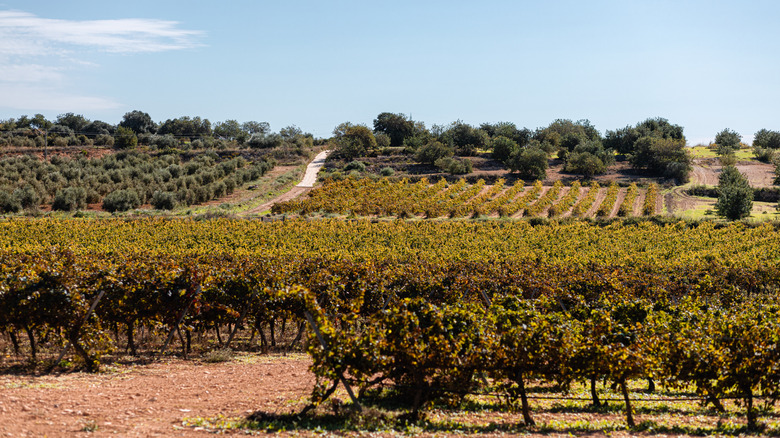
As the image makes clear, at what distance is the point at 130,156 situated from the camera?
88312 mm

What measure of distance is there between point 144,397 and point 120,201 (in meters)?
56.6

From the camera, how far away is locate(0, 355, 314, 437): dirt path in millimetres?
9023

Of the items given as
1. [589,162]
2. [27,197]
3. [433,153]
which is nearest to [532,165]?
[589,162]

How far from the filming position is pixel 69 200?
6059 centimetres

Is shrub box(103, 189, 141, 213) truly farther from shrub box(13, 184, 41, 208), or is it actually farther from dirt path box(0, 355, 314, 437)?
dirt path box(0, 355, 314, 437)

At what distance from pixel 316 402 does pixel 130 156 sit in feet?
292

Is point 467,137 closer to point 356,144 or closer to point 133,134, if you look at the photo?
point 356,144

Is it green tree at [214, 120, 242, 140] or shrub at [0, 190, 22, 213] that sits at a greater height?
green tree at [214, 120, 242, 140]

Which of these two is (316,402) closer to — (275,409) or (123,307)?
(275,409)

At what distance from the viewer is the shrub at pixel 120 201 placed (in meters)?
61.1

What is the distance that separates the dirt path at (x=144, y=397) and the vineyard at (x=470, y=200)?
45.6m

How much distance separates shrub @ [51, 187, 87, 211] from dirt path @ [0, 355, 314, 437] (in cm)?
5461

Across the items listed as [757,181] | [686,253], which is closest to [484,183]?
[757,181]

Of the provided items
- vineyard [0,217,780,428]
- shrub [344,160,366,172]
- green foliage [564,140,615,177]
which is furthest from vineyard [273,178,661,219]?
vineyard [0,217,780,428]
